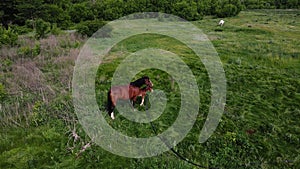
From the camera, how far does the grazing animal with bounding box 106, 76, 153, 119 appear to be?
6.36 m

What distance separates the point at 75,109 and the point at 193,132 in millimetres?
3241

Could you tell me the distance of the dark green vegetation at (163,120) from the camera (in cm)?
523

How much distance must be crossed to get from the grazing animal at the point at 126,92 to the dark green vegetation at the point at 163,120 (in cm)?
44

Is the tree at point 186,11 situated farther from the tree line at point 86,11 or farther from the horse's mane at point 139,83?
the horse's mane at point 139,83

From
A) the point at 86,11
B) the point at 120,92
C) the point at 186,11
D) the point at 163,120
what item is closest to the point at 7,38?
the point at 120,92

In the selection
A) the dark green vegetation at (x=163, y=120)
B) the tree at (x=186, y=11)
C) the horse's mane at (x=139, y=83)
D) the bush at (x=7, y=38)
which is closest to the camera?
the dark green vegetation at (x=163, y=120)

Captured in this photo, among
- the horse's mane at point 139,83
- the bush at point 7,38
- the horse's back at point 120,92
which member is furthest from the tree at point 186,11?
the horse's back at point 120,92

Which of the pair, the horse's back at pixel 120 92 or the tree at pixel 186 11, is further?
the tree at pixel 186 11

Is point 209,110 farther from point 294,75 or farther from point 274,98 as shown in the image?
point 294,75

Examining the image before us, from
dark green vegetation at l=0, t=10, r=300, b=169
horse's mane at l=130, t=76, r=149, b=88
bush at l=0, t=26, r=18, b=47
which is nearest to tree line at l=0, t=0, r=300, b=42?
bush at l=0, t=26, r=18, b=47

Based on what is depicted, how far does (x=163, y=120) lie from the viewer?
21.7ft

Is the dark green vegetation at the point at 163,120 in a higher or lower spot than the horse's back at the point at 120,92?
lower

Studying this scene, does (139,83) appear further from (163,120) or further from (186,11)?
(186,11)

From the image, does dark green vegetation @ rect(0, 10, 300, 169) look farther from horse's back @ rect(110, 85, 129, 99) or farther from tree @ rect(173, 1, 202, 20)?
tree @ rect(173, 1, 202, 20)
